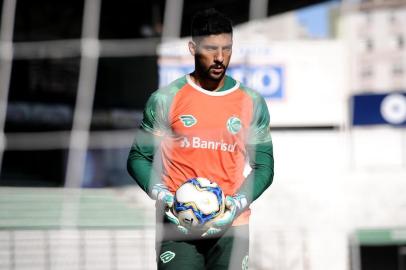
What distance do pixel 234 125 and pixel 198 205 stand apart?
1.05 ft

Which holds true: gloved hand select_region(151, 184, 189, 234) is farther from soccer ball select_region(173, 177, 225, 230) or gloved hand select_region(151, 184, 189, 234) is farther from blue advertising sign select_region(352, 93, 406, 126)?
blue advertising sign select_region(352, 93, 406, 126)

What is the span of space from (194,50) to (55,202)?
5310mm

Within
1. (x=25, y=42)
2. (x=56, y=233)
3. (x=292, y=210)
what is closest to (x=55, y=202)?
(x=56, y=233)

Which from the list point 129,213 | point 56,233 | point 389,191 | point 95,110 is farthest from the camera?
point 389,191

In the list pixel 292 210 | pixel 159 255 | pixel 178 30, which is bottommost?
pixel 159 255

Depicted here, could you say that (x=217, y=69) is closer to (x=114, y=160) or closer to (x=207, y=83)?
(x=207, y=83)

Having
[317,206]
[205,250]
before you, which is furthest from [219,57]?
[317,206]

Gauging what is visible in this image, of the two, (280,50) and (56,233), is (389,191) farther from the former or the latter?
(280,50)

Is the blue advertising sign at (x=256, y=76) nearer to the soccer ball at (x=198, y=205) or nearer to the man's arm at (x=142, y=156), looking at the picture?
the man's arm at (x=142, y=156)

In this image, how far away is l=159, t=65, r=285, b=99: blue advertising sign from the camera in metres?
11.8

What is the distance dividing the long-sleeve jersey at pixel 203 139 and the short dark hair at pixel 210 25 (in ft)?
0.59

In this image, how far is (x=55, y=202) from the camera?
25.0ft

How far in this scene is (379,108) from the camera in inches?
425

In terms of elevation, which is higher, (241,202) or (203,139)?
(203,139)
